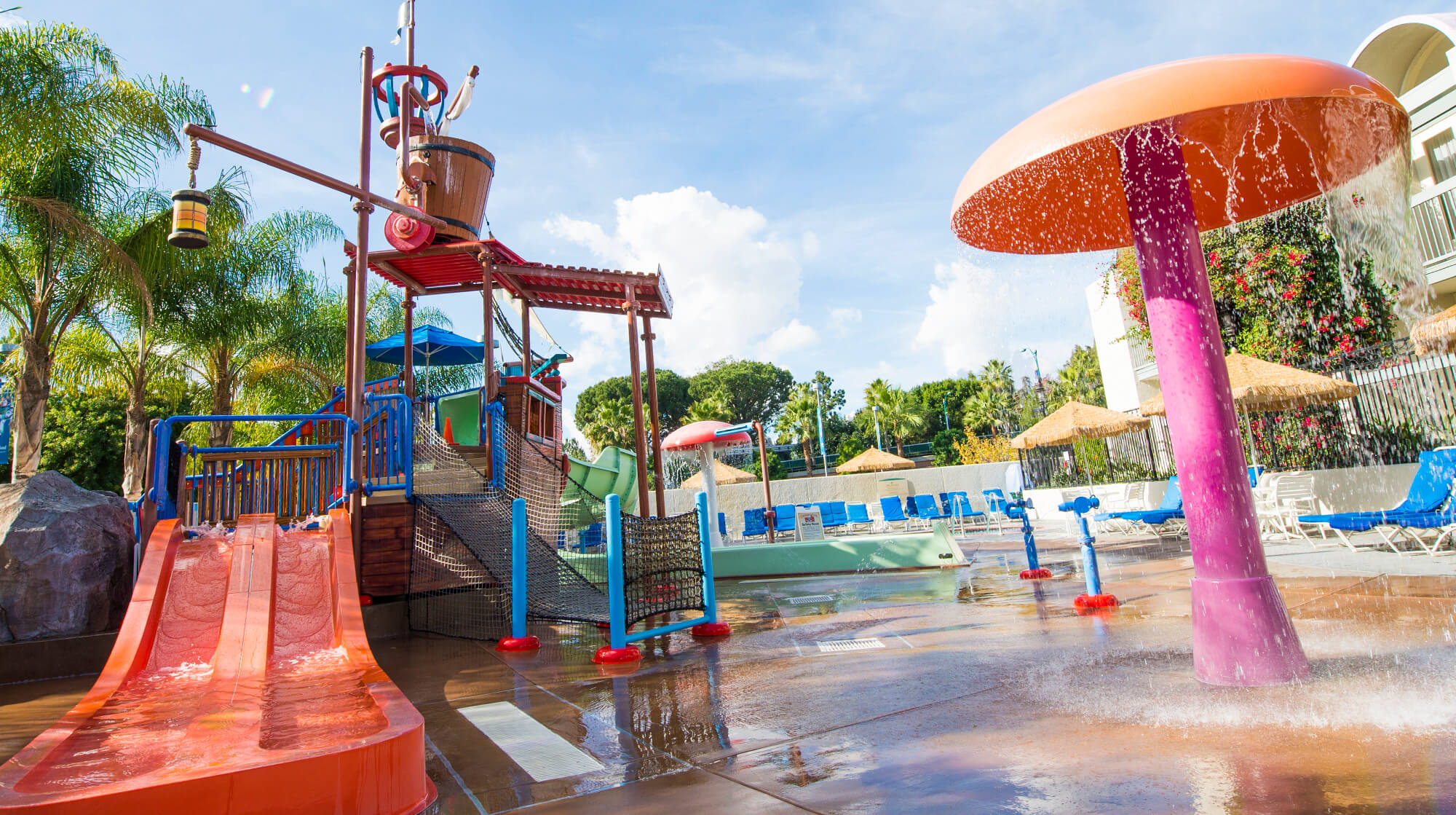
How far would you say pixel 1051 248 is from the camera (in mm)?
5484

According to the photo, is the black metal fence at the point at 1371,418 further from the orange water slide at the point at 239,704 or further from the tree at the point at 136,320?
the tree at the point at 136,320

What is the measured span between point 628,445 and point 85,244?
38706 millimetres

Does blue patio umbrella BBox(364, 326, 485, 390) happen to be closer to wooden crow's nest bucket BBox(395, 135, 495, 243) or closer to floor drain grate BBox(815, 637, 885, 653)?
wooden crow's nest bucket BBox(395, 135, 495, 243)

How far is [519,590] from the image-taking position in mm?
6887

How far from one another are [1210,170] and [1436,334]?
872 centimetres

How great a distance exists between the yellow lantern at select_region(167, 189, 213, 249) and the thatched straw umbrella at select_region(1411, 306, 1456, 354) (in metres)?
14.8

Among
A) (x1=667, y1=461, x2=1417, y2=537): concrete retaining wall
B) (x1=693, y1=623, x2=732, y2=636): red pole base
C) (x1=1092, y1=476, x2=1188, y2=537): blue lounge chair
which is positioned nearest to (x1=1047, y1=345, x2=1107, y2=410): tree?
(x1=667, y1=461, x2=1417, y2=537): concrete retaining wall

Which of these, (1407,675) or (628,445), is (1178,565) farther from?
(628,445)

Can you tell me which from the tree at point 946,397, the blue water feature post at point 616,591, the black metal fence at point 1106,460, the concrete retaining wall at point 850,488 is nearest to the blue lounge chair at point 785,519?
the concrete retaining wall at point 850,488

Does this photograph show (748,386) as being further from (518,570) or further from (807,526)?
(518,570)

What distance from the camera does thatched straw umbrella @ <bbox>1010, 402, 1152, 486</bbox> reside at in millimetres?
16719

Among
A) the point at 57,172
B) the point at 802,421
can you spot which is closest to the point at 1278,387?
the point at 57,172

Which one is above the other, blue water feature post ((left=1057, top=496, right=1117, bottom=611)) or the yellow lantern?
the yellow lantern

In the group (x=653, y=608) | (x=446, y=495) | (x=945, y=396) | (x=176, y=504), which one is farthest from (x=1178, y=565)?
(x=945, y=396)
